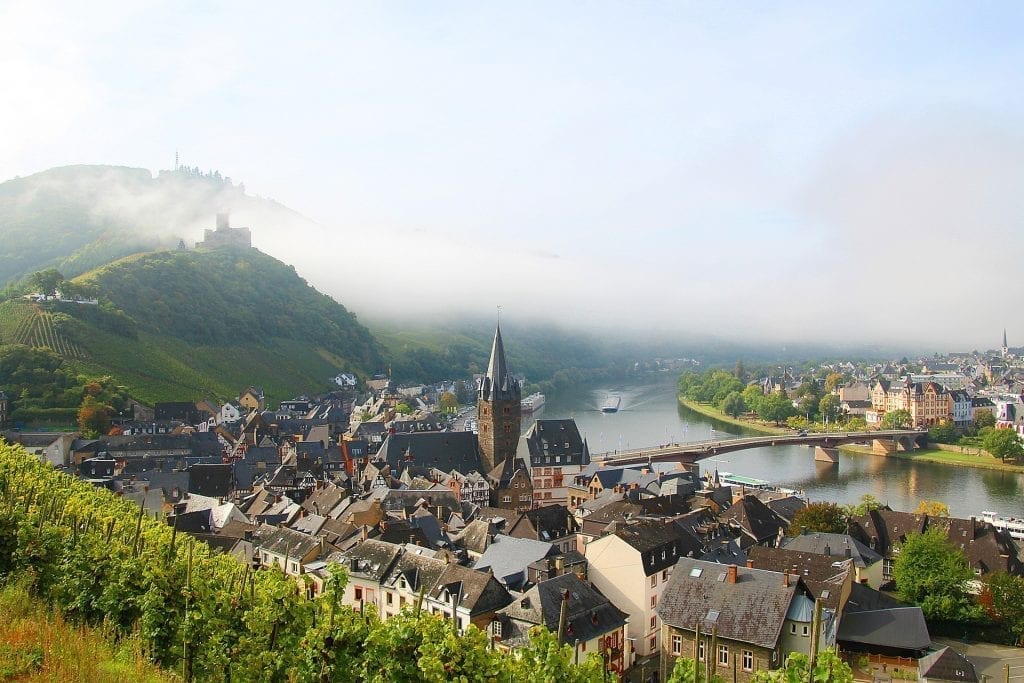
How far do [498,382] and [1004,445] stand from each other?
1587 inches

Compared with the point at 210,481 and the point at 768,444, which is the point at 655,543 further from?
the point at 768,444

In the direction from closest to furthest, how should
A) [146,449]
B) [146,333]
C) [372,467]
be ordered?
[372,467]
[146,449]
[146,333]

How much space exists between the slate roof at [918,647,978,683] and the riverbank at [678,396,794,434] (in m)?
63.7

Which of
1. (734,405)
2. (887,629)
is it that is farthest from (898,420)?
(887,629)

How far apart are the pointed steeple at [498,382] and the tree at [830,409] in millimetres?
53665

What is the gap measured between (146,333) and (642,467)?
5390 cm

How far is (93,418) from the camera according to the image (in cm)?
5344

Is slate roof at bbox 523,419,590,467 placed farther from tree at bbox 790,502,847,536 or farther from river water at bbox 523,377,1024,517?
tree at bbox 790,502,847,536

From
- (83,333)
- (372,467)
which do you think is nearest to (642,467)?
(372,467)

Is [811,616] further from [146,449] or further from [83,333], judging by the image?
[83,333]

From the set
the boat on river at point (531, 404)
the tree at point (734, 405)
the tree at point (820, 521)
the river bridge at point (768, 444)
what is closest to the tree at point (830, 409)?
the tree at point (734, 405)

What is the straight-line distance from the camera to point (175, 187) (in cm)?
19888

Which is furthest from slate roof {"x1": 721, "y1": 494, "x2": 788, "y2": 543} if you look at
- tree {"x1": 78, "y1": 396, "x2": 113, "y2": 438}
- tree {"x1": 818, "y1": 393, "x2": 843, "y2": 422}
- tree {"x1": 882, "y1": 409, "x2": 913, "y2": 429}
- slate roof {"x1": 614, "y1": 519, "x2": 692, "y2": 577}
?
tree {"x1": 818, "y1": 393, "x2": 843, "y2": 422}

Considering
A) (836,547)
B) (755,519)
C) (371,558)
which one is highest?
(371,558)
